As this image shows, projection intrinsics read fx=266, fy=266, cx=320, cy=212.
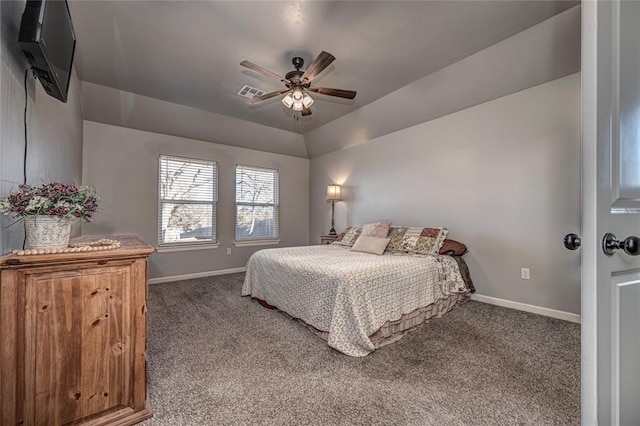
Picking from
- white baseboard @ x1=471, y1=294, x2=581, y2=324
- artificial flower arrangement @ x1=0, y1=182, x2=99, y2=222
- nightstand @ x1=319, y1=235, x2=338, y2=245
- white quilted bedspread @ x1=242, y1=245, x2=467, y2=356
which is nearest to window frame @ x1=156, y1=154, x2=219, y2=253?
white quilted bedspread @ x1=242, y1=245, x2=467, y2=356

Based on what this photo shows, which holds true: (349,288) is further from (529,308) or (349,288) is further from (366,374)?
(529,308)

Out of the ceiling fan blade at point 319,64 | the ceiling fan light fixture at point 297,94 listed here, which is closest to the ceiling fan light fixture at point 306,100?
the ceiling fan light fixture at point 297,94

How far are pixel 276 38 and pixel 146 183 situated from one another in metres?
3.05

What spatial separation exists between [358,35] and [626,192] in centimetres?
225

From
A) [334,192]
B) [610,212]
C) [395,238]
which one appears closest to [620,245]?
[610,212]

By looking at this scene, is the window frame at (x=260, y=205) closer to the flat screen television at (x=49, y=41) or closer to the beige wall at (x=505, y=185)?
the beige wall at (x=505, y=185)

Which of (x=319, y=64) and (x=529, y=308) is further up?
(x=319, y=64)

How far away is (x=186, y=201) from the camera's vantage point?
444cm

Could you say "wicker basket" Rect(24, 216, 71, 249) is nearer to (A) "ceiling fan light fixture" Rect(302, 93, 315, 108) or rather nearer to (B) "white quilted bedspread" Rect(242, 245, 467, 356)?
(B) "white quilted bedspread" Rect(242, 245, 467, 356)

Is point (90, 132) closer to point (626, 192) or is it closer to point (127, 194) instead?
point (127, 194)

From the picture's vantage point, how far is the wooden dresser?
3.56 feet

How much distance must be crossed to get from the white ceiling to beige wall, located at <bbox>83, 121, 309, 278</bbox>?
2.88 feet

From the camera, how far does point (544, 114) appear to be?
276cm

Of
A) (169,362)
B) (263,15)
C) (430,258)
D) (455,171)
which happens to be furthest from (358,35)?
(169,362)
